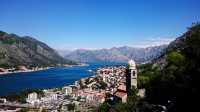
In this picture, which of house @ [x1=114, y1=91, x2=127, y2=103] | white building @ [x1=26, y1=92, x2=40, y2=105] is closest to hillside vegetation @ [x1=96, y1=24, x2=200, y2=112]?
house @ [x1=114, y1=91, x2=127, y2=103]

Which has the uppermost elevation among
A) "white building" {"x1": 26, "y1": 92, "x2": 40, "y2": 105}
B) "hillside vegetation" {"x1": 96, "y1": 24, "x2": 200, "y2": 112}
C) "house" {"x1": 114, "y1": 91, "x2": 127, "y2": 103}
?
"hillside vegetation" {"x1": 96, "y1": 24, "x2": 200, "y2": 112}

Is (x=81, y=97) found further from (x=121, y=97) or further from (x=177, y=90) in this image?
(x=177, y=90)

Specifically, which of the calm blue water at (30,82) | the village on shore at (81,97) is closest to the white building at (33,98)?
the village on shore at (81,97)

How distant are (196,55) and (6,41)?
611 ft

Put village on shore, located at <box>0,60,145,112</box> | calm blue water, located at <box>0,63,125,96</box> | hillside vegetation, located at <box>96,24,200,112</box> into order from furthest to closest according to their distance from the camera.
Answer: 1. calm blue water, located at <box>0,63,125,96</box>
2. village on shore, located at <box>0,60,145,112</box>
3. hillside vegetation, located at <box>96,24,200,112</box>

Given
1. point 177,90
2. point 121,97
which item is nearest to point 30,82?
point 121,97

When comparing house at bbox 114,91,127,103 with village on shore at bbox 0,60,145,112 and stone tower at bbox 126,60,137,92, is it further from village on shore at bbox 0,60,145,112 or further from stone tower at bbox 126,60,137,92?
stone tower at bbox 126,60,137,92

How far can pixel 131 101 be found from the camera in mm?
31453

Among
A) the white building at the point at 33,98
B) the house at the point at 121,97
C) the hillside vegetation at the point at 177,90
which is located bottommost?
the white building at the point at 33,98

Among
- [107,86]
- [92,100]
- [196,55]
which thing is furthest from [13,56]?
[196,55]

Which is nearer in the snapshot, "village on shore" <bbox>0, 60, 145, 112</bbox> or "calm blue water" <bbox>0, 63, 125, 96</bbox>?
"village on shore" <bbox>0, 60, 145, 112</bbox>

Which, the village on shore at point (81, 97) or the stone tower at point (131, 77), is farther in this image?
the village on shore at point (81, 97)

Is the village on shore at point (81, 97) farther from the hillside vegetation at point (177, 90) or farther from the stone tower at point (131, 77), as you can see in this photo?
the hillside vegetation at point (177, 90)

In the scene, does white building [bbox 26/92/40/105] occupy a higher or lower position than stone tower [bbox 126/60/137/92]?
lower
